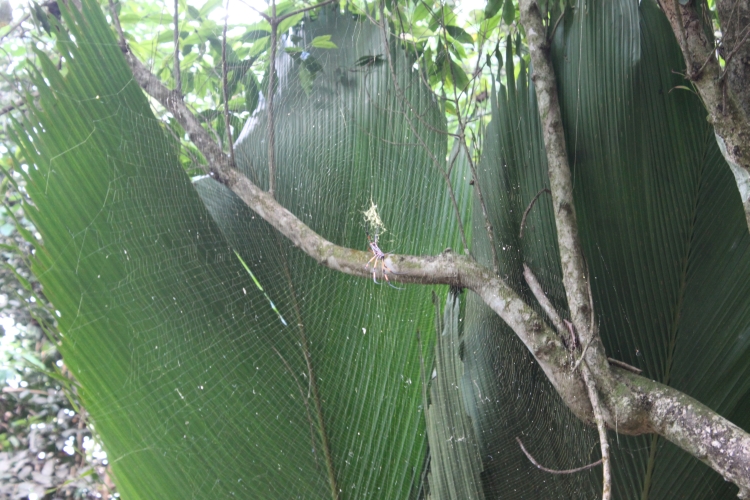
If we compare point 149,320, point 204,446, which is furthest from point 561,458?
point 149,320

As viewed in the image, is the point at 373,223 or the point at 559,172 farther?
the point at 373,223

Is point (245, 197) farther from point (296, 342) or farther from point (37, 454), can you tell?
point (37, 454)

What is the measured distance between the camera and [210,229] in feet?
4.56

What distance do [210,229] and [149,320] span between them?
27 cm

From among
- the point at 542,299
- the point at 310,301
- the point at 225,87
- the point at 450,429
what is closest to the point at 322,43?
the point at 225,87

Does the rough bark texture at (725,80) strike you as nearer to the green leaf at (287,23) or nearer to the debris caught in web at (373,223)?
the debris caught in web at (373,223)

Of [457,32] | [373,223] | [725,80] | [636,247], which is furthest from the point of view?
[457,32]

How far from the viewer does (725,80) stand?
95cm

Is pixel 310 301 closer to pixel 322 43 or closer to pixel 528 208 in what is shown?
pixel 528 208

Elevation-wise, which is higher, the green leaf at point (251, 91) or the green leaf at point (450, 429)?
the green leaf at point (251, 91)

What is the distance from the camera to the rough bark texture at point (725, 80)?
94 cm

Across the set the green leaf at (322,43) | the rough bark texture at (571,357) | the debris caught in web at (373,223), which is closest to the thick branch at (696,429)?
the rough bark texture at (571,357)

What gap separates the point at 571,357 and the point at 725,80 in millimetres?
509

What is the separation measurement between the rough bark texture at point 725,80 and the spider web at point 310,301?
17 centimetres
